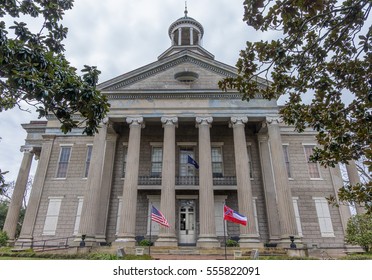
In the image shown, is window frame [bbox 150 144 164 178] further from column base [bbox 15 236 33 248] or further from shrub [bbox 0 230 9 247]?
shrub [bbox 0 230 9 247]

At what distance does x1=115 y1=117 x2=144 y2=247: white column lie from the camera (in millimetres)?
16484

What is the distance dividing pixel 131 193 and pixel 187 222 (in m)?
5.09

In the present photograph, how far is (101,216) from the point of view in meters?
19.6

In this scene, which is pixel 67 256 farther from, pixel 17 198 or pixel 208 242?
pixel 17 198

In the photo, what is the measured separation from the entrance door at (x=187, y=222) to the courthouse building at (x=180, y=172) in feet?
0.23

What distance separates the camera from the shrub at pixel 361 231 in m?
16.0

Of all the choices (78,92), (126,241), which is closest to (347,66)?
(78,92)

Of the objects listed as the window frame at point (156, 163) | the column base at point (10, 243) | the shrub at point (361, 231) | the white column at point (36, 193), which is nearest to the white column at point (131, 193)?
the window frame at point (156, 163)

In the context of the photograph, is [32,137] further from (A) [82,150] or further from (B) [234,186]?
(B) [234,186]

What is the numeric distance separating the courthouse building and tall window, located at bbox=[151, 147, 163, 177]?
8cm

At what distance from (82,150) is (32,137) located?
5.35 meters

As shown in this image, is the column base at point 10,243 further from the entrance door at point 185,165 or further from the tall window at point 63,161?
the entrance door at point 185,165

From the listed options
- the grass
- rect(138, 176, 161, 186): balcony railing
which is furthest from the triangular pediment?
the grass

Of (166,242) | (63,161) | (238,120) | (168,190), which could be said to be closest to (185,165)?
(168,190)
